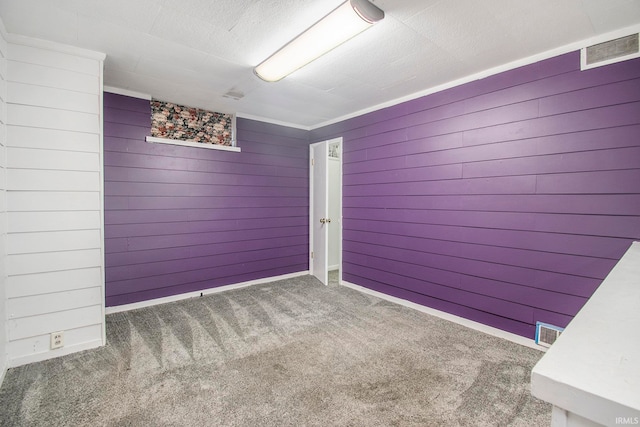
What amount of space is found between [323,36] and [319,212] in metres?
2.97

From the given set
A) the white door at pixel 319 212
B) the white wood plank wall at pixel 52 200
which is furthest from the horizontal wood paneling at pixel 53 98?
the white door at pixel 319 212

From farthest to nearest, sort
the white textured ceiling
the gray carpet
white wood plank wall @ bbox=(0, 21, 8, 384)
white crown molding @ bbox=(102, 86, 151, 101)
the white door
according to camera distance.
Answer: the white door, white crown molding @ bbox=(102, 86, 151, 101), white wood plank wall @ bbox=(0, 21, 8, 384), the white textured ceiling, the gray carpet

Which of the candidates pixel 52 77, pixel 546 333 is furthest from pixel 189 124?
pixel 546 333

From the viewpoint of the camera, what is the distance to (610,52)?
2.16 m

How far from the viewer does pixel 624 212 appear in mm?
2133

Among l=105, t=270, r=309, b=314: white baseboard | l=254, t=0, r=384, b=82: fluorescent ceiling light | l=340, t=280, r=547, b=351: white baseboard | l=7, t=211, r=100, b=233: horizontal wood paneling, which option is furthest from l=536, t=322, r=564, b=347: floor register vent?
l=7, t=211, r=100, b=233: horizontal wood paneling

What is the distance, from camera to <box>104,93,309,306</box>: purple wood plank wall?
338cm

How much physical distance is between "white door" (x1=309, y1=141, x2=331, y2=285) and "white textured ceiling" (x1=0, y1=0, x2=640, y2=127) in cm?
151

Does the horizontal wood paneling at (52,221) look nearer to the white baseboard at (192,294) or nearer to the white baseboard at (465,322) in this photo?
the white baseboard at (192,294)

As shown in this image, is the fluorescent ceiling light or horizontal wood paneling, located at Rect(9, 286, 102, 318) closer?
the fluorescent ceiling light

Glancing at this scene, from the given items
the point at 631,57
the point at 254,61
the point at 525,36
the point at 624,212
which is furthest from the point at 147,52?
the point at 624,212

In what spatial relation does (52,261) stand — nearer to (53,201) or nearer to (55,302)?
→ (55,302)

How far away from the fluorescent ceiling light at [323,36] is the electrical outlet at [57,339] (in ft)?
9.36

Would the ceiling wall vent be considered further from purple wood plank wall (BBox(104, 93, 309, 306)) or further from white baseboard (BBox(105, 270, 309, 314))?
white baseboard (BBox(105, 270, 309, 314))
